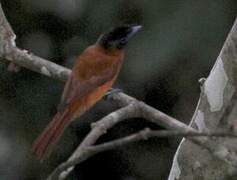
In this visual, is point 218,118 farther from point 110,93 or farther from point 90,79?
point 90,79

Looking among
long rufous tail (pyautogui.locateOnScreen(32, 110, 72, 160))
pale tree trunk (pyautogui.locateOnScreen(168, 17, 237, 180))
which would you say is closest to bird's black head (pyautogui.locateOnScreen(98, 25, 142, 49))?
long rufous tail (pyautogui.locateOnScreen(32, 110, 72, 160))

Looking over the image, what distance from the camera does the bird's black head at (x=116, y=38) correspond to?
390 centimetres

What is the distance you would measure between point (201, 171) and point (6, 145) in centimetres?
172

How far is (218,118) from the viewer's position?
2938 millimetres

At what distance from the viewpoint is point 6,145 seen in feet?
14.6

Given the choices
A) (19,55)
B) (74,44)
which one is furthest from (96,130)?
(74,44)

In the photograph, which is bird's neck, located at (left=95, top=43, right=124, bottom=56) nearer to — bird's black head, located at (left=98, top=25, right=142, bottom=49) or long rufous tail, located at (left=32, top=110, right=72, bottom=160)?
bird's black head, located at (left=98, top=25, right=142, bottom=49)

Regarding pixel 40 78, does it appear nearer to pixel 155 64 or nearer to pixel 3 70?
pixel 3 70

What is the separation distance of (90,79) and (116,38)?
0.30 meters

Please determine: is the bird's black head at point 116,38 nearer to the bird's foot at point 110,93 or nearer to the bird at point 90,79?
the bird at point 90,79

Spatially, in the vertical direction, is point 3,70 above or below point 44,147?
below

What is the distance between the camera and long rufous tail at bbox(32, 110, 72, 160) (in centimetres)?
329

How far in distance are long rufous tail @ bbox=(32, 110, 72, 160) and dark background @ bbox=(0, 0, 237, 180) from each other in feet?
2.38

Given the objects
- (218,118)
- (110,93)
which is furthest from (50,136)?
(218,118)
